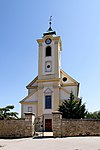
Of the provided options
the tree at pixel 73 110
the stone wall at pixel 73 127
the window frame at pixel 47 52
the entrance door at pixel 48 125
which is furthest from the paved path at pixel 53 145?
the window frame at pixel 47 52

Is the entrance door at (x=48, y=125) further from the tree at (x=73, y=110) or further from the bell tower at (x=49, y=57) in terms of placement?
the bell tower at (x=49, y=57)

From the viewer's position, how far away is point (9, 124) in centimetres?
1758

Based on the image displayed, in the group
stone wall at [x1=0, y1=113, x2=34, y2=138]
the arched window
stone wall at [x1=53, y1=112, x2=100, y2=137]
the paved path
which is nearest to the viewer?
the paved path

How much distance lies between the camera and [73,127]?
1727cm

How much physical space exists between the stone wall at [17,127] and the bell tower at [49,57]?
49.6ft

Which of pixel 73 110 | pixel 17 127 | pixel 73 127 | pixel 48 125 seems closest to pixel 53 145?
pixel 73 127

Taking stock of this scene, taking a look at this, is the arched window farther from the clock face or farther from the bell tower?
the clock face

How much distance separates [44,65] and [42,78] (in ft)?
7.53

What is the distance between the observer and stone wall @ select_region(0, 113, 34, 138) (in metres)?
16.9

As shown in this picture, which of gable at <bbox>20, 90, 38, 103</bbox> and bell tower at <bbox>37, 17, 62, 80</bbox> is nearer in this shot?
gable at <bbox>20, 90, 38, 103</bbox>

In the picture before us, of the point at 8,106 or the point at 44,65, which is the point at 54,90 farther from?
the point at 8,106

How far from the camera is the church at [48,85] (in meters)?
30.8

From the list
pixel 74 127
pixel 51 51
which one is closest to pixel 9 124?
pixel 74 127

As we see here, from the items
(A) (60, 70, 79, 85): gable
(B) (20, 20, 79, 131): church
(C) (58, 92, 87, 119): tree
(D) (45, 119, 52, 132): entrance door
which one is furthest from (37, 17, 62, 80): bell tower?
(C) (58, 92, 87, 119): tree
